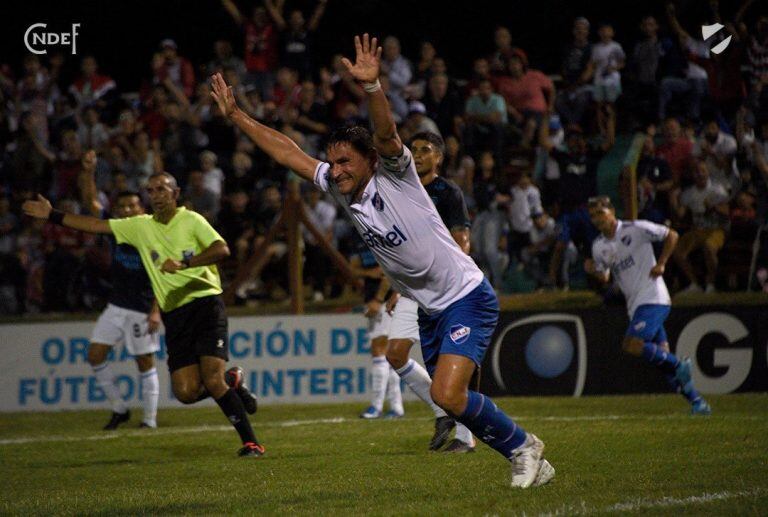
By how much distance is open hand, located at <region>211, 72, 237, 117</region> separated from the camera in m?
7.61

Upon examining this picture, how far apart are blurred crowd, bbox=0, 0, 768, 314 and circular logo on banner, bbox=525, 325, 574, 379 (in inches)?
42.8

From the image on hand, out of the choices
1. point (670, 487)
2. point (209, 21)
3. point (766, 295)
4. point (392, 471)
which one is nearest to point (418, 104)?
point (766, 295)

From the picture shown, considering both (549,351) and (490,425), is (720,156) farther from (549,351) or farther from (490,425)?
(490,425)

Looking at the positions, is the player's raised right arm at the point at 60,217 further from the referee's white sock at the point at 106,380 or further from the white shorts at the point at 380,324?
the white shorts at the point at 380,324

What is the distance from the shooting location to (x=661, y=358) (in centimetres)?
1301

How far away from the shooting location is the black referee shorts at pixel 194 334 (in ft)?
33.3

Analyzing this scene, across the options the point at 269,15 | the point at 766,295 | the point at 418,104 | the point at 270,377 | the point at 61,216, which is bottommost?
the point at 270,377

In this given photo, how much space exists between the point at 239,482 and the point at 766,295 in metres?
9.40

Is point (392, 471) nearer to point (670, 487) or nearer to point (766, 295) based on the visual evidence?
point (670, 487)

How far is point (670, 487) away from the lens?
7.21m

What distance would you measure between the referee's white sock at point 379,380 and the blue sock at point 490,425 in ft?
22.1

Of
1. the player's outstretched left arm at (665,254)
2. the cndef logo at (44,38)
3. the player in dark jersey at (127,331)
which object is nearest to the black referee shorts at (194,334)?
the player in dark jersey at (127,331)

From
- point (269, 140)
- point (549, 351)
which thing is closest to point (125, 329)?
point (549, 351)

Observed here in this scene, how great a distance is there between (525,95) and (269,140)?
1183 centimetres
